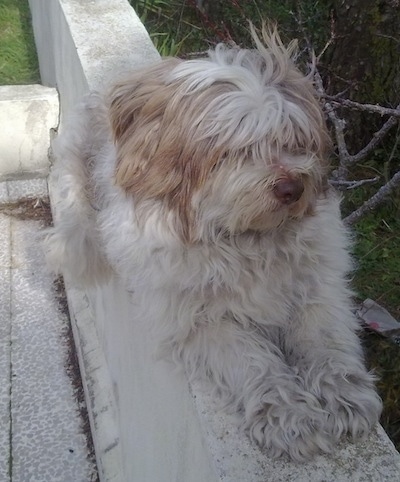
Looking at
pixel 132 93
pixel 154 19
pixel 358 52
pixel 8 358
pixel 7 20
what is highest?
pixel 132 93

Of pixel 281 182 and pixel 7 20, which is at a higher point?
pixel 281 182

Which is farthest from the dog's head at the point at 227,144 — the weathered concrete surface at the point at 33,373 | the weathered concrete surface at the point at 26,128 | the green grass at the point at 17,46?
the green grass at the point at 17,46

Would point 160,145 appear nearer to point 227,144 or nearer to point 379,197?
point 227,144

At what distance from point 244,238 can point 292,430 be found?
55cm

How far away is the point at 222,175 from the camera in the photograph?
184cm

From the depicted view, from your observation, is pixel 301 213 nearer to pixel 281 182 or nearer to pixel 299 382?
pixel 281 182

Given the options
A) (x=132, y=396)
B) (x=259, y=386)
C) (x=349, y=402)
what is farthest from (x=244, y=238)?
(x=132, y=396)

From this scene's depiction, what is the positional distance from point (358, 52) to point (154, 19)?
188 centimetres

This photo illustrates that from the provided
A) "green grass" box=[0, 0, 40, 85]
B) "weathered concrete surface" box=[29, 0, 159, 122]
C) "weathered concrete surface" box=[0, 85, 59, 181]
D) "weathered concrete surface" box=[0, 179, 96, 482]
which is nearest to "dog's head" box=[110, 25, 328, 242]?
"weathered concrete surface" box=[29, 0, 159, 122]

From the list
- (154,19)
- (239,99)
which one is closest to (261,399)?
(239,99)

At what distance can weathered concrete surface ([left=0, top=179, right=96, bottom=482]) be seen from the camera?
3139 mm

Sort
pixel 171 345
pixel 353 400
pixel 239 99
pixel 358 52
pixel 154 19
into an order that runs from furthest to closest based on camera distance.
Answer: pixel 154 19, pixel 358 52, pixel 171 345, pixel 239 99, pixel 353 400

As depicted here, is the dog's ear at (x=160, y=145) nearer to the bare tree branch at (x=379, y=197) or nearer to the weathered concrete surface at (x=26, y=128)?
the bare tree branch at (x=379, y=197)

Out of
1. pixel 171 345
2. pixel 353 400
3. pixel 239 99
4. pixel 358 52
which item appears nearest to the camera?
pixel 353 400
